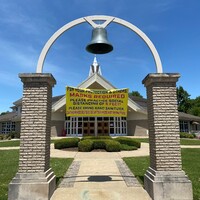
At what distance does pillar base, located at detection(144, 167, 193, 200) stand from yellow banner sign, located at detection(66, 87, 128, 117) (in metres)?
13.3

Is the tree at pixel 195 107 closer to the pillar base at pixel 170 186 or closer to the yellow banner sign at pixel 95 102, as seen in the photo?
the yellow banner sign at pixel 95 102

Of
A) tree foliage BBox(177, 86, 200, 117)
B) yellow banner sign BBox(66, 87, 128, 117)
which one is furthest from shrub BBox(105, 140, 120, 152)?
tree foliage BBox(177, 86, 200, 117)

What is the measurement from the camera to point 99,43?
6.08 metres

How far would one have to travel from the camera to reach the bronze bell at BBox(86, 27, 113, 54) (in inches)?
Result: 241

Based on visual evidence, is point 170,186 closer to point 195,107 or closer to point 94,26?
point 94,26

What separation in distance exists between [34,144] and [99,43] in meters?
3.18

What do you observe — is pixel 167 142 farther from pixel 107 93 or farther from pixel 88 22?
pixel 107 93

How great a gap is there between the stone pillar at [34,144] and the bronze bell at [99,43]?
1457 mm

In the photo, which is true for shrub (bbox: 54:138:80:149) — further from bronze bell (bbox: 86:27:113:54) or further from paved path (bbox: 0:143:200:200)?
bronze bell (bbox: 86:27:113:54)

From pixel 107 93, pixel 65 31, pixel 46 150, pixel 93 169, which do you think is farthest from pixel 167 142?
pixel 107 93

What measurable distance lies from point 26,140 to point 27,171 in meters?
0.77

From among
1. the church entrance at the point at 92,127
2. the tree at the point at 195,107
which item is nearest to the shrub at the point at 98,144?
the church entrance at the point at 92,127

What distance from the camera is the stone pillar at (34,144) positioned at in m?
5.39

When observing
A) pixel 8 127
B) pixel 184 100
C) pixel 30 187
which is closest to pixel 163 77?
pixel 30 187
